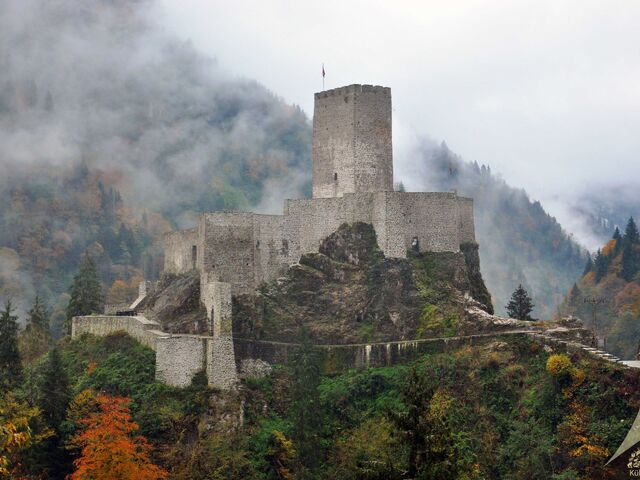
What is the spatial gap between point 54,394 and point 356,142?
79.7 ft

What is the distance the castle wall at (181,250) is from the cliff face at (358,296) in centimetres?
554

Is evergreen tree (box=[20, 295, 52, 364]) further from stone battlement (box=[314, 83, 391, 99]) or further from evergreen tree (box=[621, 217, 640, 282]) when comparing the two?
evergreen tree (box=[621, 217, 640, 282])

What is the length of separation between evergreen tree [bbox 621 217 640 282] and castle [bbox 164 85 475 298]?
5517 centimetres

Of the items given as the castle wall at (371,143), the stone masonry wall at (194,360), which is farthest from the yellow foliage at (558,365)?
the castle wall at (371,143)

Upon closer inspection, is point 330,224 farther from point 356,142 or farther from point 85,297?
point 85,297

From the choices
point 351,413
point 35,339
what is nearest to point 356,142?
point 351,413

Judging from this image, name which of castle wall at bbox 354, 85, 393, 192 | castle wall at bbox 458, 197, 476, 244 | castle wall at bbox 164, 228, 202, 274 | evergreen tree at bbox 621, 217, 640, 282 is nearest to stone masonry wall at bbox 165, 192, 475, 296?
castle wall at bbox 164, 228, 202, 274

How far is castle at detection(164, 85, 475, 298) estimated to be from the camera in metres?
63.5

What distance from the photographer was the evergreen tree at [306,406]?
176ft

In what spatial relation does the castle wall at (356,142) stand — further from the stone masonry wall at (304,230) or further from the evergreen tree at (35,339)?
the evergreen tree at (35,339)

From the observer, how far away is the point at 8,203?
142250 millimetres

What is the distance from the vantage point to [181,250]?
6781 cm

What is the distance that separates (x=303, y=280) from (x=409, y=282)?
21.7 ft

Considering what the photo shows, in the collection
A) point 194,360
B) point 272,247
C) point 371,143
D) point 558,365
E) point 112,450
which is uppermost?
point 371,143
